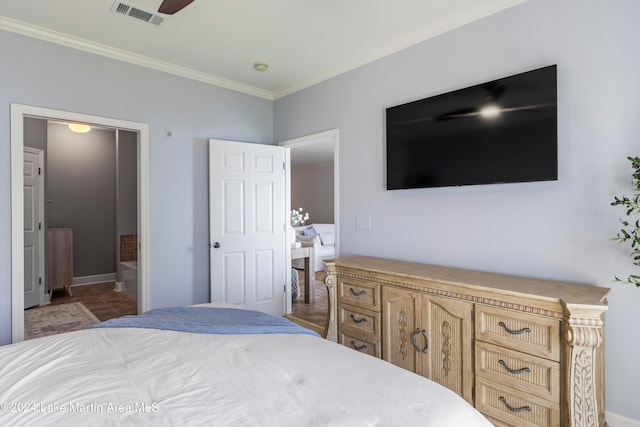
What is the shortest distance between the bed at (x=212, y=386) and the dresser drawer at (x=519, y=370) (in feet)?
3.19

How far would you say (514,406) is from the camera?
1856 mm

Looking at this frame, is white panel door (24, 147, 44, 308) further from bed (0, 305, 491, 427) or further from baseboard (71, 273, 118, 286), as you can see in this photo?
bed (0, 305, 491, 427)

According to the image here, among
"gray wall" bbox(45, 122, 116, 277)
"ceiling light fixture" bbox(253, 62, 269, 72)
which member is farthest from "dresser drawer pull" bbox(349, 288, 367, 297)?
"gray wall" bbox(45, 122, 116, 277)

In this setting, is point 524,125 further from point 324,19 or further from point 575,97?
point 324,19

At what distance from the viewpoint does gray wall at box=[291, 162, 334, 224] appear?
31.7 ft

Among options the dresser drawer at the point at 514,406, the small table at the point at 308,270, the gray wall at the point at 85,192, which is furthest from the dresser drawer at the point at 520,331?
the gray wall at the point at 85,192

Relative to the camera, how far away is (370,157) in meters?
3.23

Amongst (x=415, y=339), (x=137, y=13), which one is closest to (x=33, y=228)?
(x=137, y=13)

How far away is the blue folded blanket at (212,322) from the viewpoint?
1569mm

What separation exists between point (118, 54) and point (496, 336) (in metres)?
3.73

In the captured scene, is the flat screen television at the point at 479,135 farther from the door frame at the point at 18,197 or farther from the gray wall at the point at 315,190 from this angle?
the gray wall at the point at 315,190

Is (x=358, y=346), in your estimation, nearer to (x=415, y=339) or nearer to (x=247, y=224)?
(x=415, y=339)

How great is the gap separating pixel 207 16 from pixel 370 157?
5.72 ft

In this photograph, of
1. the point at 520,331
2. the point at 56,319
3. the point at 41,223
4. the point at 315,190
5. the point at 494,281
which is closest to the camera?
the point at 520,331
